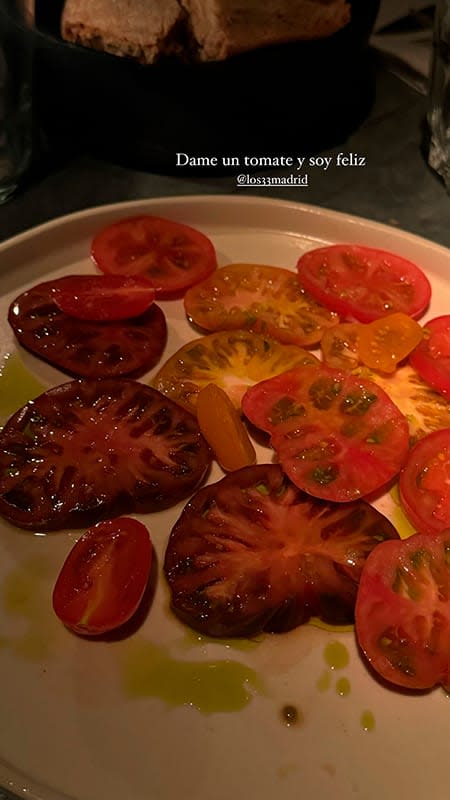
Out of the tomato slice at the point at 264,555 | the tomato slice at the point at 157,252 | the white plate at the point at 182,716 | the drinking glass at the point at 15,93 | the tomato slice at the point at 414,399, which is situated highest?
the drinking glass at the point at 15,93

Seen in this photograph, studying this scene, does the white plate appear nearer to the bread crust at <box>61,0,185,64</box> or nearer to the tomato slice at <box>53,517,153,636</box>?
the tomato slice at <box>53,517,153,636</box>

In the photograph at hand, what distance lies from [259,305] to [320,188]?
55cm

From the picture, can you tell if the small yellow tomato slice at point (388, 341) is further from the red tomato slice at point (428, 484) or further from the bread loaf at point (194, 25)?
the bread loaf at point (194, 25)

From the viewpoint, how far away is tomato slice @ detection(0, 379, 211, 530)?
944mm

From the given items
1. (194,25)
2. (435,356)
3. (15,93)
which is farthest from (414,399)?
(15,93)

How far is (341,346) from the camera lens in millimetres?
1162

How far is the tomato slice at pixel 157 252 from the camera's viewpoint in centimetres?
124

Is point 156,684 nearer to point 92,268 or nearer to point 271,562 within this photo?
point 271,562

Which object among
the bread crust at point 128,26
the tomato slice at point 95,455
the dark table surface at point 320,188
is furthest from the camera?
the dark table surface at point 320,188

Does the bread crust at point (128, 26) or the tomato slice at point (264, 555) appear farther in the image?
the bread crust at point (128, 26)

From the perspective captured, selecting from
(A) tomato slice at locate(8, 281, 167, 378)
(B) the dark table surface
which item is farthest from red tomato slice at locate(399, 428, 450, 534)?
(B) the dark table surface

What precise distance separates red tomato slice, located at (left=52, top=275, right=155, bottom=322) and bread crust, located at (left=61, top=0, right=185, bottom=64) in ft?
1.56

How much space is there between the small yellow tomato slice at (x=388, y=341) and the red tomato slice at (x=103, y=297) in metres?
0.32

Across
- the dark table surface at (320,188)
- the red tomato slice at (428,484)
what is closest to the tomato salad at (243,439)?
the red tomato slice at (428,484)
